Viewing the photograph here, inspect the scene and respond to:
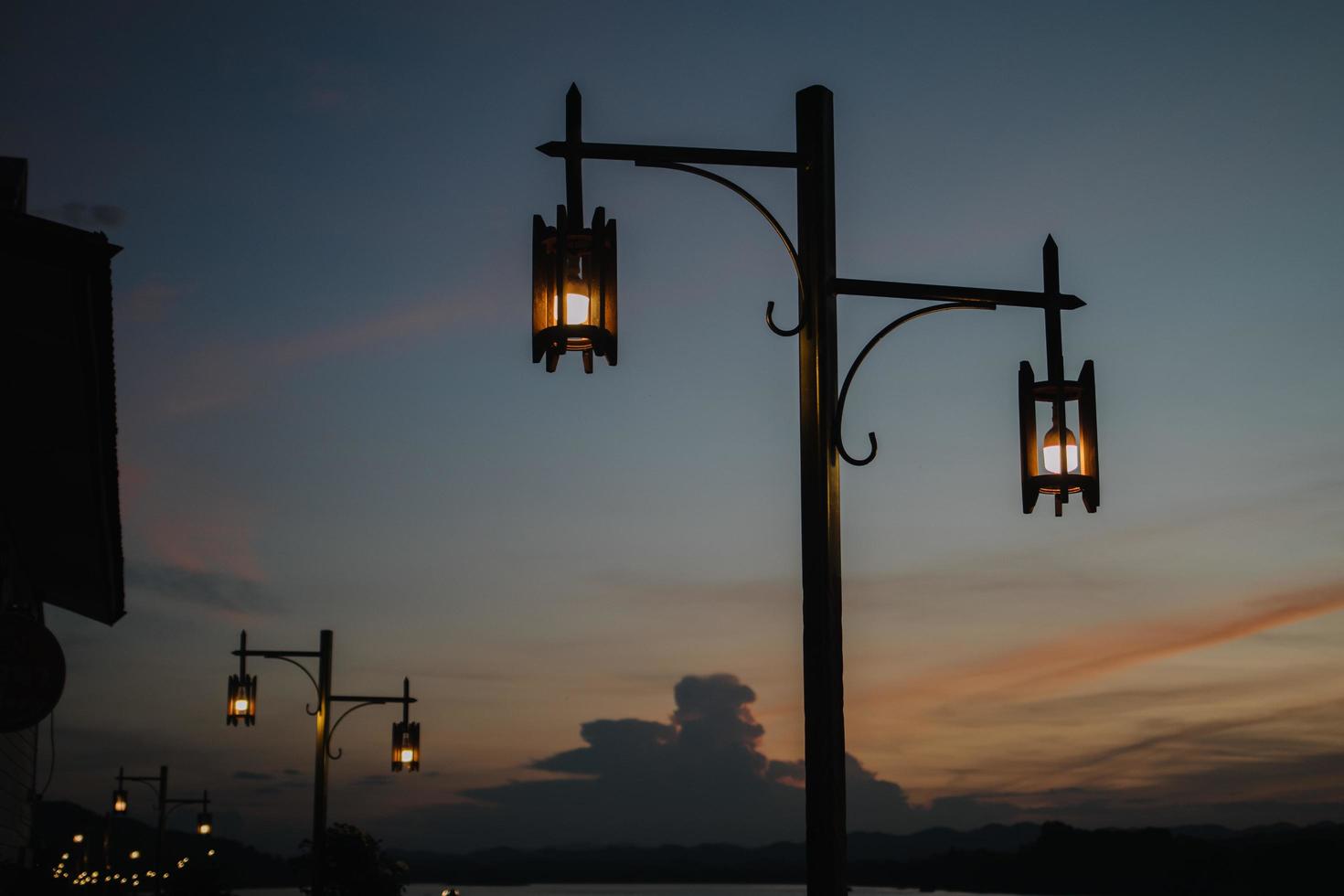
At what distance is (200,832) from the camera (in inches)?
2277

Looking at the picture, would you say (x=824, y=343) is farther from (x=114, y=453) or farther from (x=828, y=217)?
(x=114, y=453)

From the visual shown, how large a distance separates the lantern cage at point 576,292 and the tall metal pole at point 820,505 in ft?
3.61

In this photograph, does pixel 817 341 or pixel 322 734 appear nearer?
pixel 817 341

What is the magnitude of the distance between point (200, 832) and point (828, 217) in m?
57.0

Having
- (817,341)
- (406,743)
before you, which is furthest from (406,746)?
(817,341)

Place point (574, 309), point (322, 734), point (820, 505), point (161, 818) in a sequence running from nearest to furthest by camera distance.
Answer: point (574, 309) < point (820, 505) < point (322, 734) < point (161, 818)

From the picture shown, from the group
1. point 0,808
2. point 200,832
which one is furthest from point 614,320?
point 200,832

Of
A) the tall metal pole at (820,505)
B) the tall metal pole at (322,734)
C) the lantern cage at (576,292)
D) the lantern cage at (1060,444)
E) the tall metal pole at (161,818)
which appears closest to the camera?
the lantern cage at (576,292)

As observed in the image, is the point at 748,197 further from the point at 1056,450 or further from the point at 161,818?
the point at 161,818

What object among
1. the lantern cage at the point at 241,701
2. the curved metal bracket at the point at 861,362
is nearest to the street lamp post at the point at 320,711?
the lantern cage at the point at 241,701

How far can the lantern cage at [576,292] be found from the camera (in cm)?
619

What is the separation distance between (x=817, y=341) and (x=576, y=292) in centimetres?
130

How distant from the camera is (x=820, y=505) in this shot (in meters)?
6.61

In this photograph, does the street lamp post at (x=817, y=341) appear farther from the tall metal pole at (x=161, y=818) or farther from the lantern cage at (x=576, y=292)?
the tall metal pole at (x=161, y=818)
